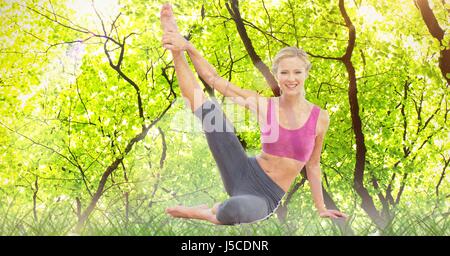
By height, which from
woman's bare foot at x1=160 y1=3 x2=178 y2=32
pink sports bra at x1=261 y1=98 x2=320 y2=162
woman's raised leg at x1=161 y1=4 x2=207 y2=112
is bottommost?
pink sports bra at x1=261 y1=98 x2=320 y2=162

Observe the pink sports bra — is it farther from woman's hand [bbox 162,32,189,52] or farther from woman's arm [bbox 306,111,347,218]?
woman's hand [bbox 162,32,189,52]

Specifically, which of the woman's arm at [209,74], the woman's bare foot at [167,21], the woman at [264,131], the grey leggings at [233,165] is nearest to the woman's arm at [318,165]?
the woman at [264,131]

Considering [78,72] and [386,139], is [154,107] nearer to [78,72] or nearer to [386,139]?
[78,72]

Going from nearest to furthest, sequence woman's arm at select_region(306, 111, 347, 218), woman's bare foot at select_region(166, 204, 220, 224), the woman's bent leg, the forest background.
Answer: the woman's bent leg
woman's bare foot at select_region(166, 204, 220, 224)
woman's arm at select_region(306, 111, 347, 218)
the forest background

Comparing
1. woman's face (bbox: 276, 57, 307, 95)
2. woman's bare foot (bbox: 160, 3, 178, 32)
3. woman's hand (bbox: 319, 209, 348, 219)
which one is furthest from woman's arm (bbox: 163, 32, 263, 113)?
woman's hand (bbox: 319, 209, 348, 219)

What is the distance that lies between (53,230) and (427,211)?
377 centimetres

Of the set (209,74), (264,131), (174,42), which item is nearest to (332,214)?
(264,131)

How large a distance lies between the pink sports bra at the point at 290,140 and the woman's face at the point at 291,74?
308mm

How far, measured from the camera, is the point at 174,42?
4.82 meters

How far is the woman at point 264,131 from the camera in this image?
4648 millimetres

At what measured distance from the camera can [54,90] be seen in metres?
14.9

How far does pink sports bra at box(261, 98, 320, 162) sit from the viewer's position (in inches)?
186

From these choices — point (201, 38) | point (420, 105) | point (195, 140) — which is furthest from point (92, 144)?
point (420, 105)

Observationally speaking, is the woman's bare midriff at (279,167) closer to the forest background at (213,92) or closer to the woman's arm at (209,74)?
the woman's arm at (209,74)
